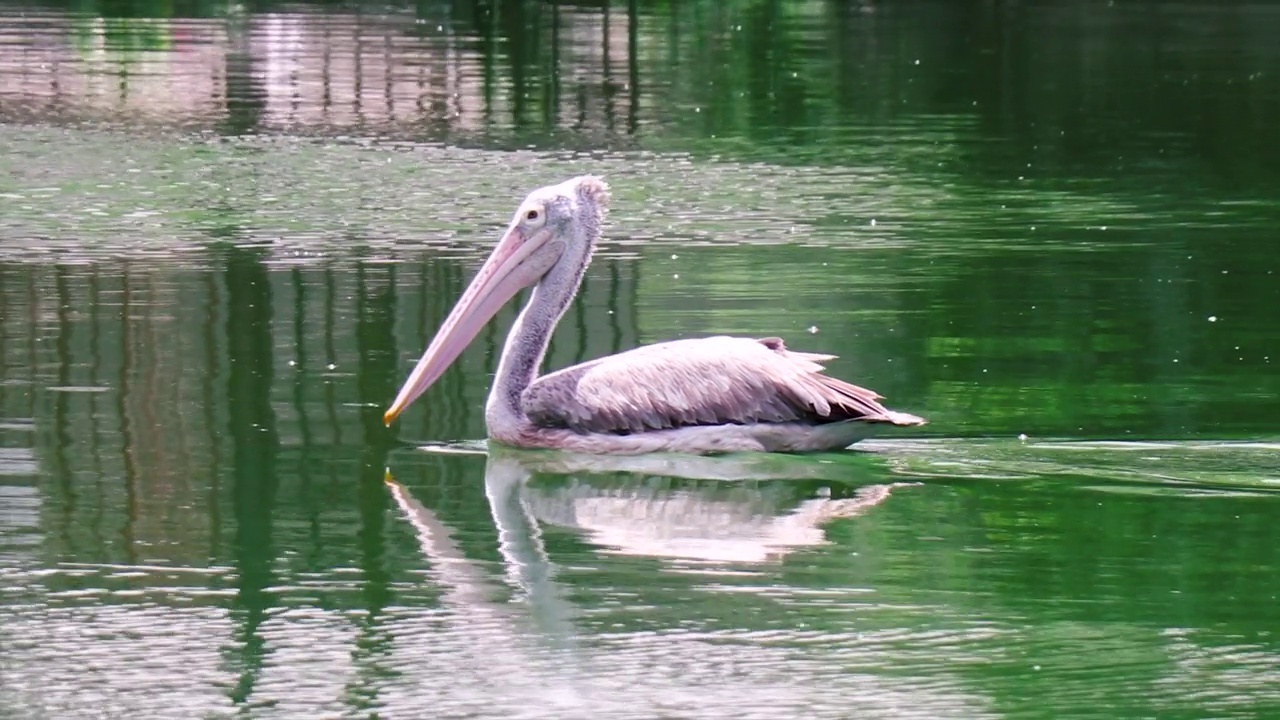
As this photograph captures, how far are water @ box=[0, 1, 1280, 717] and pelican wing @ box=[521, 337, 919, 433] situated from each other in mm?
165

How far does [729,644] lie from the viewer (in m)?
6.11

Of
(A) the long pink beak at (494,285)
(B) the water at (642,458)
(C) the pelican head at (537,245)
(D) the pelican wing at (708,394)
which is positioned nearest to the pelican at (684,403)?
(D) the pelican wing at (708,394)

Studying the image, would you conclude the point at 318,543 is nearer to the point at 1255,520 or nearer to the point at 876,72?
the point at 1255,520

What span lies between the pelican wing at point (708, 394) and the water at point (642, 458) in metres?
0.16

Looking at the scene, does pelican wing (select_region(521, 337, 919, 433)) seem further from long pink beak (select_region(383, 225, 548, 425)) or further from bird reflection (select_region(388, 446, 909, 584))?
long pink beak (select_region(383, 225, 548, 425))

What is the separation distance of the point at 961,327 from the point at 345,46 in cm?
1747

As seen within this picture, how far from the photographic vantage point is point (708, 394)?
8.45 metres

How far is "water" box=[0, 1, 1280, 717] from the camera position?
6000 mm

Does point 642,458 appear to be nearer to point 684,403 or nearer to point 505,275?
point 684,403

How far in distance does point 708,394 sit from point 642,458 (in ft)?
0.97

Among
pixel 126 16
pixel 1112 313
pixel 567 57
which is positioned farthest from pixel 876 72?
pixel 1112 313

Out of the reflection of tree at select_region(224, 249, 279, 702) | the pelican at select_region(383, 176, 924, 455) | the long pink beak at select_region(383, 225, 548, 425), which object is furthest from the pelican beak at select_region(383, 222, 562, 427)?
the reflection of tree at select_region(224, 249, 279, 702)

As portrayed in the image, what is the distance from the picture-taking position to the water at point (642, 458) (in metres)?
6.00

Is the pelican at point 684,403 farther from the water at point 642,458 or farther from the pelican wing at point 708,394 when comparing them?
the water at point 642,458
